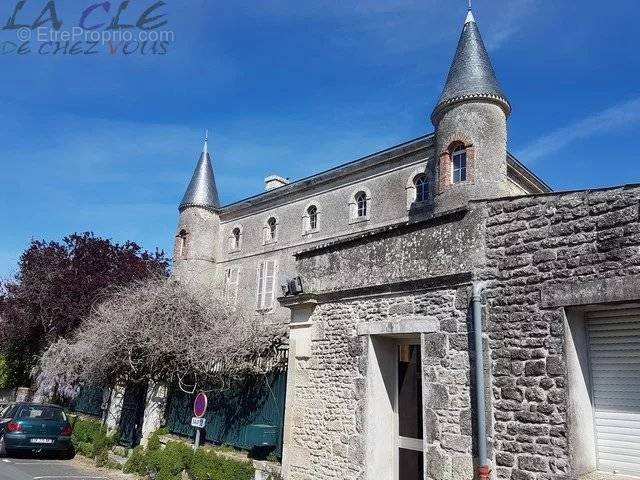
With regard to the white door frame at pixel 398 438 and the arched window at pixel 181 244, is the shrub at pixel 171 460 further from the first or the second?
the arched window at pixel 181 244

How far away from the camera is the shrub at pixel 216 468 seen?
806 centimetres

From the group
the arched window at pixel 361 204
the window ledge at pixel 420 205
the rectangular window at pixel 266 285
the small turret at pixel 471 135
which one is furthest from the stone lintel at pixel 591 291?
the rectangular window at pixel 266 285

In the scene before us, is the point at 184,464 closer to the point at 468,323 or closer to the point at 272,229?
the point at 468,323

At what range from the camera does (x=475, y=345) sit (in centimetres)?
566

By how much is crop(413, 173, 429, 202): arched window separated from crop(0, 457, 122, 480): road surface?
12375 mm

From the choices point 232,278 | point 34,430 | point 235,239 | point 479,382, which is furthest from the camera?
point 235,239

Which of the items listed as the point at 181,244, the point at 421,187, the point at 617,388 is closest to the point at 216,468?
the point at 617,388

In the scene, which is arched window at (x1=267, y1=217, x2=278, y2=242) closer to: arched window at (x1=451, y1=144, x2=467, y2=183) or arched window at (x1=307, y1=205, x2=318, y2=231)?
arched window at (x1=307, y1=205, x2=318, y2=231)

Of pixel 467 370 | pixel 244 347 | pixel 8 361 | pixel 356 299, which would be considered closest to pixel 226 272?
pixel 8 361

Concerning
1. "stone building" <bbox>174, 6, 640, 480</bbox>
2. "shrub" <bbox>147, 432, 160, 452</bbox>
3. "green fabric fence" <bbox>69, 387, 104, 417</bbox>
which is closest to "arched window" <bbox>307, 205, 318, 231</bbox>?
"green fabric fence" <bbox>69, 387, 104, 417</bbox>

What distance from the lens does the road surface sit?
9344 millimetres

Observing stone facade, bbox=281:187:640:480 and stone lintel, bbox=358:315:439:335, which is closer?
stone facade, bbox=281:187:640:480

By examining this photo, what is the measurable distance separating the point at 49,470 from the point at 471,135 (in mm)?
13307

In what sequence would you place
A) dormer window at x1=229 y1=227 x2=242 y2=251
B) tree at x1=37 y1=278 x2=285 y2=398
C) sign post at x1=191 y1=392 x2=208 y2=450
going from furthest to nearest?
dormer window at x1=229 y1=227 x2=242 y2=251 → tree at x1=37 y1=278 x2=285 y2=398 → sign post at x1=191 y1=392 x2=208 y2=450
